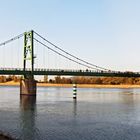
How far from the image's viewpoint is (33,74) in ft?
259

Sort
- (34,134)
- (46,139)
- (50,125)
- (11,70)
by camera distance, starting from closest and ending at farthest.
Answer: (46,139) < (34,134) < (50,125) < (11,70)

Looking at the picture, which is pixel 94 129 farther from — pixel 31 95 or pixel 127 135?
pixel 31 95

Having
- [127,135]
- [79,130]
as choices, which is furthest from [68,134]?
[127,135]

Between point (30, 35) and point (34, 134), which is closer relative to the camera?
point (34, 134)

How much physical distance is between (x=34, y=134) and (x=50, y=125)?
4.76 metres

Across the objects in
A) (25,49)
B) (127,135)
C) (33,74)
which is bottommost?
(127,135)

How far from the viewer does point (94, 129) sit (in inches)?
1150

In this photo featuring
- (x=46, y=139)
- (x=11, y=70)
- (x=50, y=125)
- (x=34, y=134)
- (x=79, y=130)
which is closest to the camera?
(x=46, y=139)

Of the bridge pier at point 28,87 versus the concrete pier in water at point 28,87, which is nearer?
the bridge pier at point 28,87

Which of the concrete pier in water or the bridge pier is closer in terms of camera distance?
the bridge pier

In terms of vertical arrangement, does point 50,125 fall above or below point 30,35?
below

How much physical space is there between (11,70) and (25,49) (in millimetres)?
7124

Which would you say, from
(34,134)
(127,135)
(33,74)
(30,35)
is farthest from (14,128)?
(30,35)

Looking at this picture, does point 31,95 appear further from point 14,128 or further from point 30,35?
point 14,128
